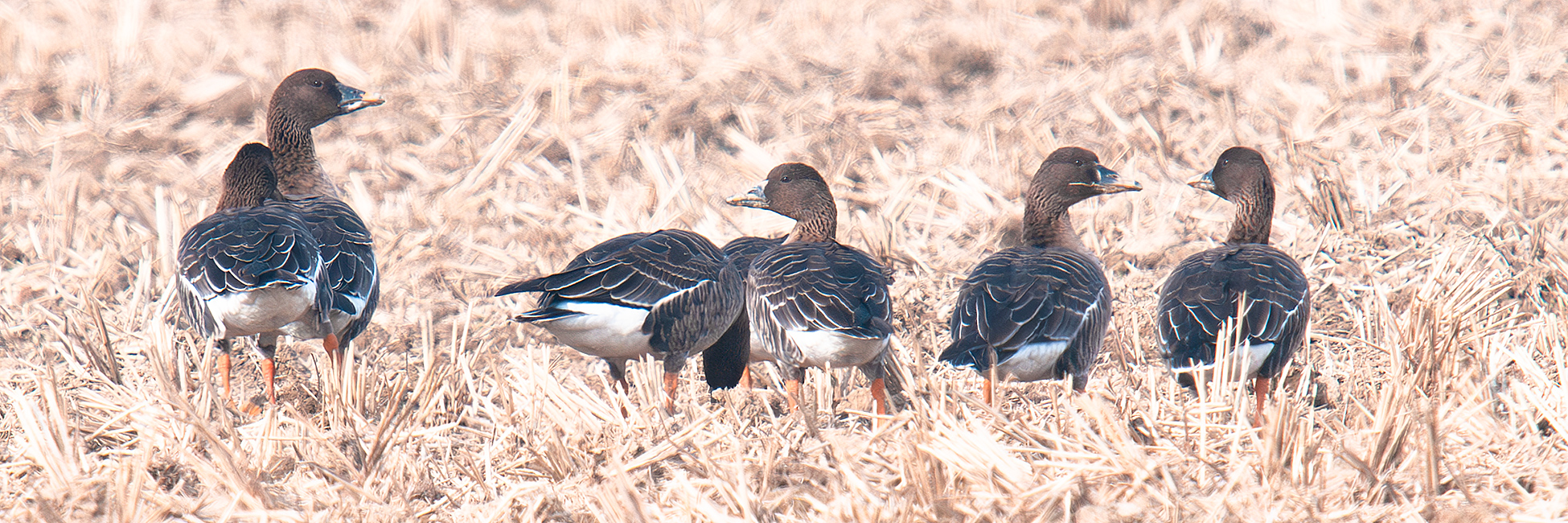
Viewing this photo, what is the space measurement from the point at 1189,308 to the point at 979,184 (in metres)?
3.01

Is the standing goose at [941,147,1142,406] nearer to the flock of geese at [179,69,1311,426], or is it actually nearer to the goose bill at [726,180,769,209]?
the flock of geese at [179,69,1311,426]

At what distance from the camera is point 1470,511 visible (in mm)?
4199

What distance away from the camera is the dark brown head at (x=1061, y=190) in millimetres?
7949

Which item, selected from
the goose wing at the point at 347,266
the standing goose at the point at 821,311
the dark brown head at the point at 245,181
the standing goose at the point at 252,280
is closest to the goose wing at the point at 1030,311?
the standing goose at the point at 821,311

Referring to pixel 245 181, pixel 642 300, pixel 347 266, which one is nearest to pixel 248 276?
pixel 347 266

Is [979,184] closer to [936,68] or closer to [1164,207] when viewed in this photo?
[1164,207]

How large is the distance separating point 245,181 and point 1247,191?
5.66 metres

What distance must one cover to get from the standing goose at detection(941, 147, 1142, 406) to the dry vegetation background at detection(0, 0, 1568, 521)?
0.81ft

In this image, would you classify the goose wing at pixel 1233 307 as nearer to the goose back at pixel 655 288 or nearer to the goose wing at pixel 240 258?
the goose back at pixel 655 288

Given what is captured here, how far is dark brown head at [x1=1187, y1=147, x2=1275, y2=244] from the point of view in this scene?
309 inches

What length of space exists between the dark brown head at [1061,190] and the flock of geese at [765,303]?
0.46 m

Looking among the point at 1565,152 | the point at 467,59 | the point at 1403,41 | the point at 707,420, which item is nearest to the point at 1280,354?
the point at 707,420

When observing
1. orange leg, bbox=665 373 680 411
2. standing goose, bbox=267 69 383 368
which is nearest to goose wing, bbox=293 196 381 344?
standing goose, bbox=267 69 383 368

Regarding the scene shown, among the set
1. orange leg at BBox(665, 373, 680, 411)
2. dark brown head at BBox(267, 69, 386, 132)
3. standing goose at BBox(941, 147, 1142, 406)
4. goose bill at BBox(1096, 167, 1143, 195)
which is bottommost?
orange leg at BBox(665, 373, 680, 411)
